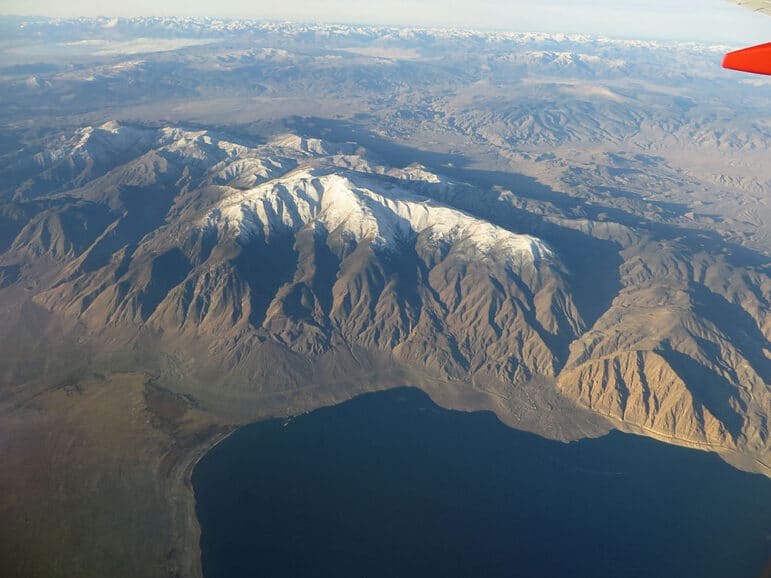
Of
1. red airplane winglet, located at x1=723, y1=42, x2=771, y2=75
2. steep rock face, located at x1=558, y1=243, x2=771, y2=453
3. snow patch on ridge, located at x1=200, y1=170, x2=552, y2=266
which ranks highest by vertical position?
red airplane winglet, located at x1=723, y1=42, x2=771, y2=75

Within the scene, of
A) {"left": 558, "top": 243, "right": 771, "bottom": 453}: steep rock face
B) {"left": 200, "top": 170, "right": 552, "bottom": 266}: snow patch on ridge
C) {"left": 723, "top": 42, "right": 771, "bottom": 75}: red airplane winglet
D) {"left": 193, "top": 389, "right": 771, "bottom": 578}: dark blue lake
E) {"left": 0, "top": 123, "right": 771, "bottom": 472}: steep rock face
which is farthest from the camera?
{"left": 200, "top": 170, "right": 552, "bottom": 266}: snow patch on ridge

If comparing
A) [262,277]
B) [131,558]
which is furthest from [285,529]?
[262,277]

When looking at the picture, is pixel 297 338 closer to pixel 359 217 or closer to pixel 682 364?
pixel 359 217

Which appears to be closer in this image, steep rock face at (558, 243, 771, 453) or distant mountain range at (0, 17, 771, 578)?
distant mountain range at (0, 17, 771, 578)

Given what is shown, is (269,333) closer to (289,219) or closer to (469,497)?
(289,219)

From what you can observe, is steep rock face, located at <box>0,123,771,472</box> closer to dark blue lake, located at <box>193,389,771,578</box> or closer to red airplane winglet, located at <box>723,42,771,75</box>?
dark blue lake, located at <box>193,389,771,578</box>

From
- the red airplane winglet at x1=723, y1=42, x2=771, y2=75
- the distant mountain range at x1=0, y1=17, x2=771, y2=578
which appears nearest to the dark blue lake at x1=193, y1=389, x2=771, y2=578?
the distant mountain range at x1=0, y1=17, x2=771, y2=578
